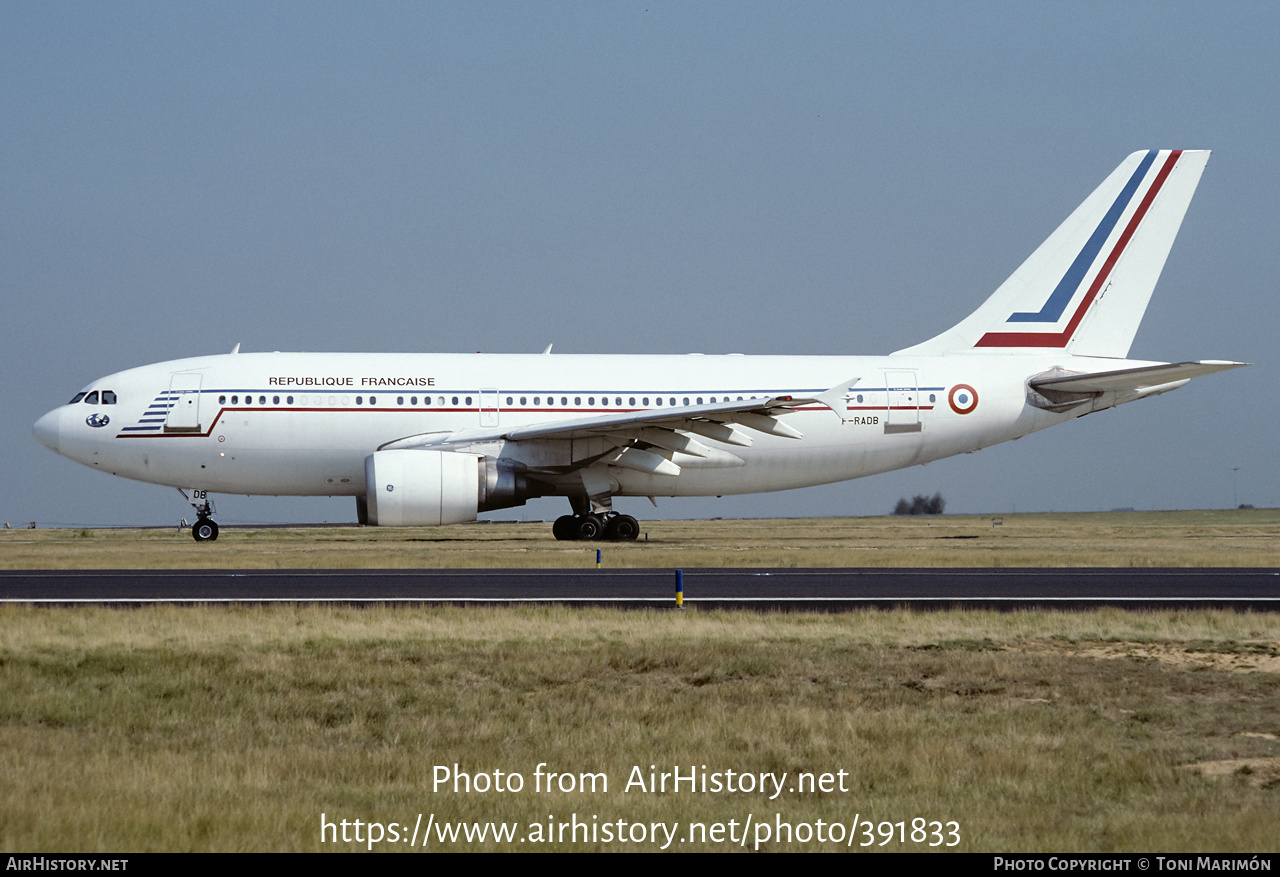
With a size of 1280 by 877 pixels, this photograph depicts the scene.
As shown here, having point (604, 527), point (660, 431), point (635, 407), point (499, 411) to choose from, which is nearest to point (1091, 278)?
point (635, 407)

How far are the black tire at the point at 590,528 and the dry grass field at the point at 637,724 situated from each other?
1573 centimetres

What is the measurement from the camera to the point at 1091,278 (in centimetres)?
3381

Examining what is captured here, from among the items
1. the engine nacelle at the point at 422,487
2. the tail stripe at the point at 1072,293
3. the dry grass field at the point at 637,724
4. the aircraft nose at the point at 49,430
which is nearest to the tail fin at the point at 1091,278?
the tail stripe at the point at 1072,293

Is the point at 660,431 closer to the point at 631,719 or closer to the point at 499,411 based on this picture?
the point at 499,411

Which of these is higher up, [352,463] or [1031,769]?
[352,463]

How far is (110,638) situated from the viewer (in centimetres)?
1316

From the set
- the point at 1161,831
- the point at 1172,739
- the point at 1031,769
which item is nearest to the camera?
the point at 1161,831

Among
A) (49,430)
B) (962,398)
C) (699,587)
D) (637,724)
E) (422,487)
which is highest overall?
(962,398)

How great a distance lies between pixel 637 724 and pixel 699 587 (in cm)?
911

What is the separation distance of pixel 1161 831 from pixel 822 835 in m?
1.90

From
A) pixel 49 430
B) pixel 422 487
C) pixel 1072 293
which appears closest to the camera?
pixel 422 487

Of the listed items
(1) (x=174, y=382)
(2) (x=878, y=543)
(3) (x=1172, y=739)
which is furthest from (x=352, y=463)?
(3) (x=1172, y=739)

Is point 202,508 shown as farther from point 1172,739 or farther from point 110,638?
point 1172,739

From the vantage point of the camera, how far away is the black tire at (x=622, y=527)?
31.4 metres
